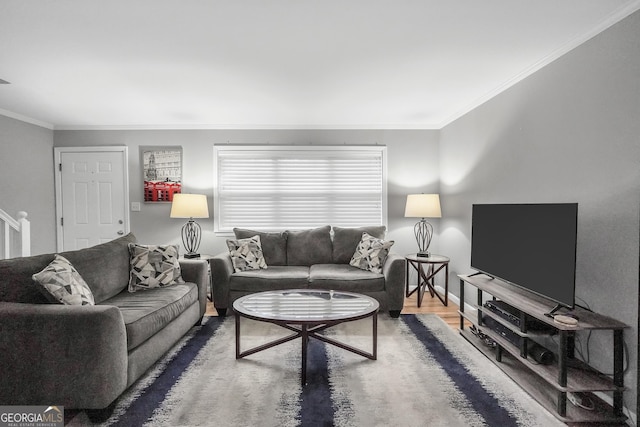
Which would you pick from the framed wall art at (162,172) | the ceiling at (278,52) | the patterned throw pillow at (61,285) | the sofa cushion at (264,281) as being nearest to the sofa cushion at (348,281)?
the sofa cushion at (264,281)

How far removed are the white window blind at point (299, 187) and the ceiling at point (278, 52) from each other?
793mm

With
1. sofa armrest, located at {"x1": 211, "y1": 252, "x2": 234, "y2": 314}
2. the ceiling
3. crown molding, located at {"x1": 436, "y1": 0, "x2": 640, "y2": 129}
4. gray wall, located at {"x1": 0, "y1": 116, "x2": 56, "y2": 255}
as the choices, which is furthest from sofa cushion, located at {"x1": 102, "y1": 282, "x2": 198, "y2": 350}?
crown molding, located at {"x1": 436, "y1": 0, "x2": 640, "y2": 129}

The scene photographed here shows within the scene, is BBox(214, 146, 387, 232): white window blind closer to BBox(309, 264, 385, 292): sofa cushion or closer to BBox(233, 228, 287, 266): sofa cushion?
BBox(233, 228, 287, 266): sofa cushion

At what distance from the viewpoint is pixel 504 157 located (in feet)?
10.1

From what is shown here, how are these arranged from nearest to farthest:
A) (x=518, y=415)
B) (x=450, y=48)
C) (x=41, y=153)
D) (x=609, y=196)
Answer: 1. (x=518, y=415)
2. (x=609, y=196)
3. (x=450, y=48)
4. (x=41, y=153)

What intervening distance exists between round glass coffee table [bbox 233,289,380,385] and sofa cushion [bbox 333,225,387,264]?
120 centimetres

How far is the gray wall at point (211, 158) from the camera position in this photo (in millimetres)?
4625

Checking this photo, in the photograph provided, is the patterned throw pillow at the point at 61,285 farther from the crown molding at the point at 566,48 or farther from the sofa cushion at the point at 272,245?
the crown molding at the point at 566,48

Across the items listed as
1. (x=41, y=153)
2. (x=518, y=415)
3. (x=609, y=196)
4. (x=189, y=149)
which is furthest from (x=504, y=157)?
(x=41, y=153)

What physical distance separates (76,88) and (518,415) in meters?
4.42

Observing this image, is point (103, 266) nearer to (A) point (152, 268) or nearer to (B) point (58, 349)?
(A) point (152, 268)

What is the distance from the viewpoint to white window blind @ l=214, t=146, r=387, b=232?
466cm

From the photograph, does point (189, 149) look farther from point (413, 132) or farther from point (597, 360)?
point (597, 360)

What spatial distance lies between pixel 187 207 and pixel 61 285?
2.18m
